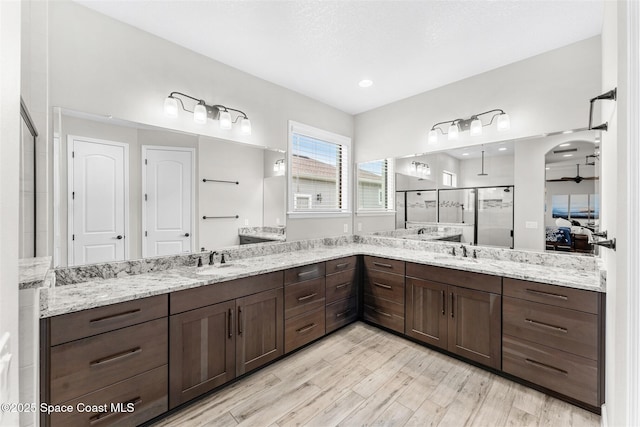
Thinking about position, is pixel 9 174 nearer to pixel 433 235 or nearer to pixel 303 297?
pixel 303 297

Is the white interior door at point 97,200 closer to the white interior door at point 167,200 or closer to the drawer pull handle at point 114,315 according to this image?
the white interior door at point 167,200

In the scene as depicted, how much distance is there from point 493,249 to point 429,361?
1246 mm

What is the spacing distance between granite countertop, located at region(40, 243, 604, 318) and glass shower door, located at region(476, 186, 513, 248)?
0.72ft

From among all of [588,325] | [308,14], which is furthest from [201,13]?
[588,325]

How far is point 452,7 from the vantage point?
1832 millimetres

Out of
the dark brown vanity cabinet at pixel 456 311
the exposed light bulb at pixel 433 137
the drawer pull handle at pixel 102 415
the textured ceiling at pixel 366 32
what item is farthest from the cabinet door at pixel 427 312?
the drawer pull handle at pixel 102 415

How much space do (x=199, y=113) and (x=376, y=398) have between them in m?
2.66

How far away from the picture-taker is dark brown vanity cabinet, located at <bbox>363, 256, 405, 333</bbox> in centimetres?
279

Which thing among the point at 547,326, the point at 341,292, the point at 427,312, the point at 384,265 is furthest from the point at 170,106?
the point at 547,326

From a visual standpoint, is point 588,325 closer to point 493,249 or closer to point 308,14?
point 493,249

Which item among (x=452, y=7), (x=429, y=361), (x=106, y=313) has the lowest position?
(x=429, y=361)

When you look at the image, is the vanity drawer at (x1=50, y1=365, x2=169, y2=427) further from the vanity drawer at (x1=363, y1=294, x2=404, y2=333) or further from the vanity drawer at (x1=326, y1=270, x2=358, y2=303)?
the vanity drawer at (x1=363, y1=294, x2=404, y2=333)

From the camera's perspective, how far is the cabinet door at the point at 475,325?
2.17 m

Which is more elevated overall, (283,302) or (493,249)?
(493,249)
